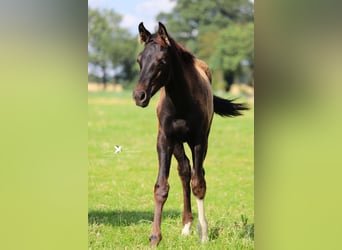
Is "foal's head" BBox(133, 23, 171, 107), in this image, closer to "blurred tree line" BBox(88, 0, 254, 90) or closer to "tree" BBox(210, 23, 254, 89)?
"blurred tree line" BBox(88, 0, 254, 90)

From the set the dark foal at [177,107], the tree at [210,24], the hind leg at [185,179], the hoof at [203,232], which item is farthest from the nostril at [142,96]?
the hoof at [203,232]

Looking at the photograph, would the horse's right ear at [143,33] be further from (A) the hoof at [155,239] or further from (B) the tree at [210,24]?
(A) the hoof at [155,239]

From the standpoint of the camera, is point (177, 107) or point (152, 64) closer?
point (152, 64)

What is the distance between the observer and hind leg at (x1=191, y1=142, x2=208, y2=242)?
2.90m

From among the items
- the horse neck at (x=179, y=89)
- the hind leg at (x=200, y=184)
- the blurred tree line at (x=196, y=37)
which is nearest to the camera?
the horse neck at (x=179, y=89)

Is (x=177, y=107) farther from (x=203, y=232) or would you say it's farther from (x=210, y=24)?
(x=203, y=232)

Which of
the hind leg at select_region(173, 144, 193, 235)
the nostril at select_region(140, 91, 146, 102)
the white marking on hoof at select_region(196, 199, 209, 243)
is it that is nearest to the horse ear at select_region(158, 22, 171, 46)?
the nostril at select_region(140, 91, 146, 102)

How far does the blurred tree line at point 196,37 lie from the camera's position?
302 cm

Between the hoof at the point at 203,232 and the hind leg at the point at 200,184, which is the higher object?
the hind leg at the point at 200,184

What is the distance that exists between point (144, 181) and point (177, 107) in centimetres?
50

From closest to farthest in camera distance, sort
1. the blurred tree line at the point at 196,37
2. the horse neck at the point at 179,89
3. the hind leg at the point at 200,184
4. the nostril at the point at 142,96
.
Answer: the nostril at the point at 142,96 < the horse neck at the point at 179,89 < the hind leg at the point at 200,184 < the blurred tree line at the point at 196,37

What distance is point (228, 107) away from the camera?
3.13 m

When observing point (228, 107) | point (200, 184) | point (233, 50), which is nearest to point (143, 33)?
point (233, 50)
